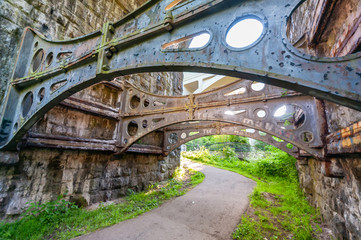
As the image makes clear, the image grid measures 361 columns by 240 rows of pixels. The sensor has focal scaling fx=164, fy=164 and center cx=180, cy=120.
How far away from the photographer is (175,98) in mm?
5051

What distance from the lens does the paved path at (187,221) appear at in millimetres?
3068

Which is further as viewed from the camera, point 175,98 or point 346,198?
point 175,98

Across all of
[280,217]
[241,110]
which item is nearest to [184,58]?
[241,110]

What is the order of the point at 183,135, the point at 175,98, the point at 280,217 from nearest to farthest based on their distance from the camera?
the point at 280,217 → the point at 175,98 → the point at 183,135

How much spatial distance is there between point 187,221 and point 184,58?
144 inches

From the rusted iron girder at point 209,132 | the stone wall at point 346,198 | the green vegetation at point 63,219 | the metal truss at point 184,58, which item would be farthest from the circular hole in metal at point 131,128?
the stone wall at point 346,198

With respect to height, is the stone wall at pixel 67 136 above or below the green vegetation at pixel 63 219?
above

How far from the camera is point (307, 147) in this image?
320 cm

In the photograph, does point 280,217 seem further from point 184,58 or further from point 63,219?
point 63,219

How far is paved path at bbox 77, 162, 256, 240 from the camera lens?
10.1ft

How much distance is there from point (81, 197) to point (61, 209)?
626mm

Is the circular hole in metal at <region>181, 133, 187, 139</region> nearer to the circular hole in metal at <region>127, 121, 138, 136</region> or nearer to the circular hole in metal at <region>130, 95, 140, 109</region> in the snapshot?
the circular hole in metal at <region>127, 121, 138, 136</region>

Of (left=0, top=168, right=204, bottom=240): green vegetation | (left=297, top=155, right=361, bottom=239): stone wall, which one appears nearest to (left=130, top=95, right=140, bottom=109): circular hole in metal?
(left=0, top=168, right=204, bottom=240): green vegetation

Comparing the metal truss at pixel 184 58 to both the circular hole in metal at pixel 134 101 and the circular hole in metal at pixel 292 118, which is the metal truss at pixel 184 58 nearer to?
the circular hole in metal at pixel 292 118
